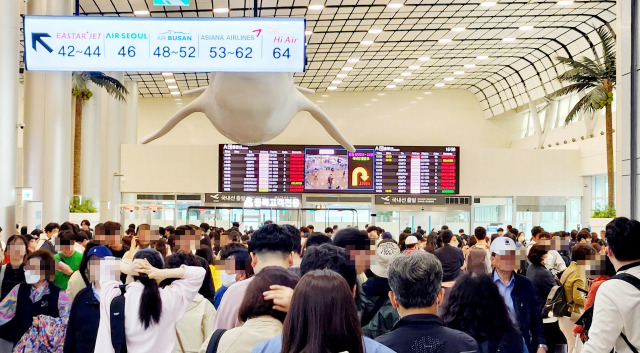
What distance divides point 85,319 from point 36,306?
105 centimetres

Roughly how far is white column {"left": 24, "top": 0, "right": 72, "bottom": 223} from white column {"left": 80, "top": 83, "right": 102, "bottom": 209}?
792 cm

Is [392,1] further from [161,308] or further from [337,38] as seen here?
[161,308]

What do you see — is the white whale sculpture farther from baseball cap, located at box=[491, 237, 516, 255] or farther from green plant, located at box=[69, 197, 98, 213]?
green plant, located at box=[69, 197, 98, 213]

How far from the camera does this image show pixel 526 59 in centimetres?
3088

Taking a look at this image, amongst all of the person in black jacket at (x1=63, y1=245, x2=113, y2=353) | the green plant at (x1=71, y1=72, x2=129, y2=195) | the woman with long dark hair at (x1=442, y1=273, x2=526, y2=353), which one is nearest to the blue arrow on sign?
the person in black jacket at (x1=63, y1=245, x2=113, y2=353)

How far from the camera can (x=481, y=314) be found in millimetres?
3691

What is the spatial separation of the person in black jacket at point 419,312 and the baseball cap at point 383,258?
164 cm

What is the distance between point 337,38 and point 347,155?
160 inches

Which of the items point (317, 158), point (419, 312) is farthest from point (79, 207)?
point (419, 312)

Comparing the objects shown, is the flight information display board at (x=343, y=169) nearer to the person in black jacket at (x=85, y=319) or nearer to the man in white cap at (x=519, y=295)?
the man in white cap at (x=519, y=295)

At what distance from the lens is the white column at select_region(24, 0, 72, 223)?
18.6 metres

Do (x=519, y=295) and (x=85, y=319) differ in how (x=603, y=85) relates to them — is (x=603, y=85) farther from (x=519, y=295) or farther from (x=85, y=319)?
(x=85, y=319)

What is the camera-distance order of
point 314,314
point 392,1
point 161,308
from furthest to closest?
point 392,1, point 161,308, point 314,314

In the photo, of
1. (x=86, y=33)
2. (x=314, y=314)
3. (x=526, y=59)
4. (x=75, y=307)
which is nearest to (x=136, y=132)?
(x=526, y=59)
